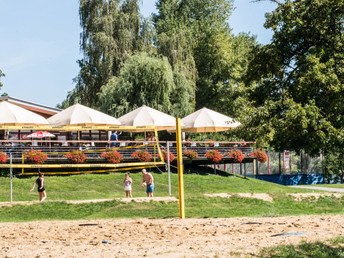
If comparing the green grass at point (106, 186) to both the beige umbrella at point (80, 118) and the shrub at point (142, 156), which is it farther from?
the beige umbrella at point (80, 118)

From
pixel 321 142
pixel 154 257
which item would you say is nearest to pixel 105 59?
pixel 321 142

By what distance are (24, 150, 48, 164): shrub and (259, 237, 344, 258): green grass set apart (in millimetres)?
17885

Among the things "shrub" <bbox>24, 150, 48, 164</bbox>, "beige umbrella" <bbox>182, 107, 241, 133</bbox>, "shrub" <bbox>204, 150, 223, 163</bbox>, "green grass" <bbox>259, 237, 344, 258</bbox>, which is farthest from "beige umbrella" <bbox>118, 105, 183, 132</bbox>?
"green grass" <bbox>259, 237, 344, 258</bbox>

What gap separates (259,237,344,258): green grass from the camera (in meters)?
7.97

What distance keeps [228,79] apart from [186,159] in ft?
92.2

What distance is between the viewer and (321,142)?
16328 mm

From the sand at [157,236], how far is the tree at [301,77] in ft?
11.9

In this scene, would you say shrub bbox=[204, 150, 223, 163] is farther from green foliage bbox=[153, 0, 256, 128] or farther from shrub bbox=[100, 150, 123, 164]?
green foliage bbox=[153, 0, 256, 128]

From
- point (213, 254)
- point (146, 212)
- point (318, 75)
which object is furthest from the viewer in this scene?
point (146, 212)

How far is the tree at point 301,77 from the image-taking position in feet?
52.6

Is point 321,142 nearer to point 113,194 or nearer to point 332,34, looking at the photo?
point 332,34

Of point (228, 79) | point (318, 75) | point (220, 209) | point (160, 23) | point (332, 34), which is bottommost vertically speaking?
point (220, 209)

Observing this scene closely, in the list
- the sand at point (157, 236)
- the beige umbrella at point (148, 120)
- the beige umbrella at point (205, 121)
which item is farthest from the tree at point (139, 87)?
the sand at point (157, 236)

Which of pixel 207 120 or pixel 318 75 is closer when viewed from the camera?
pixel 318 75
